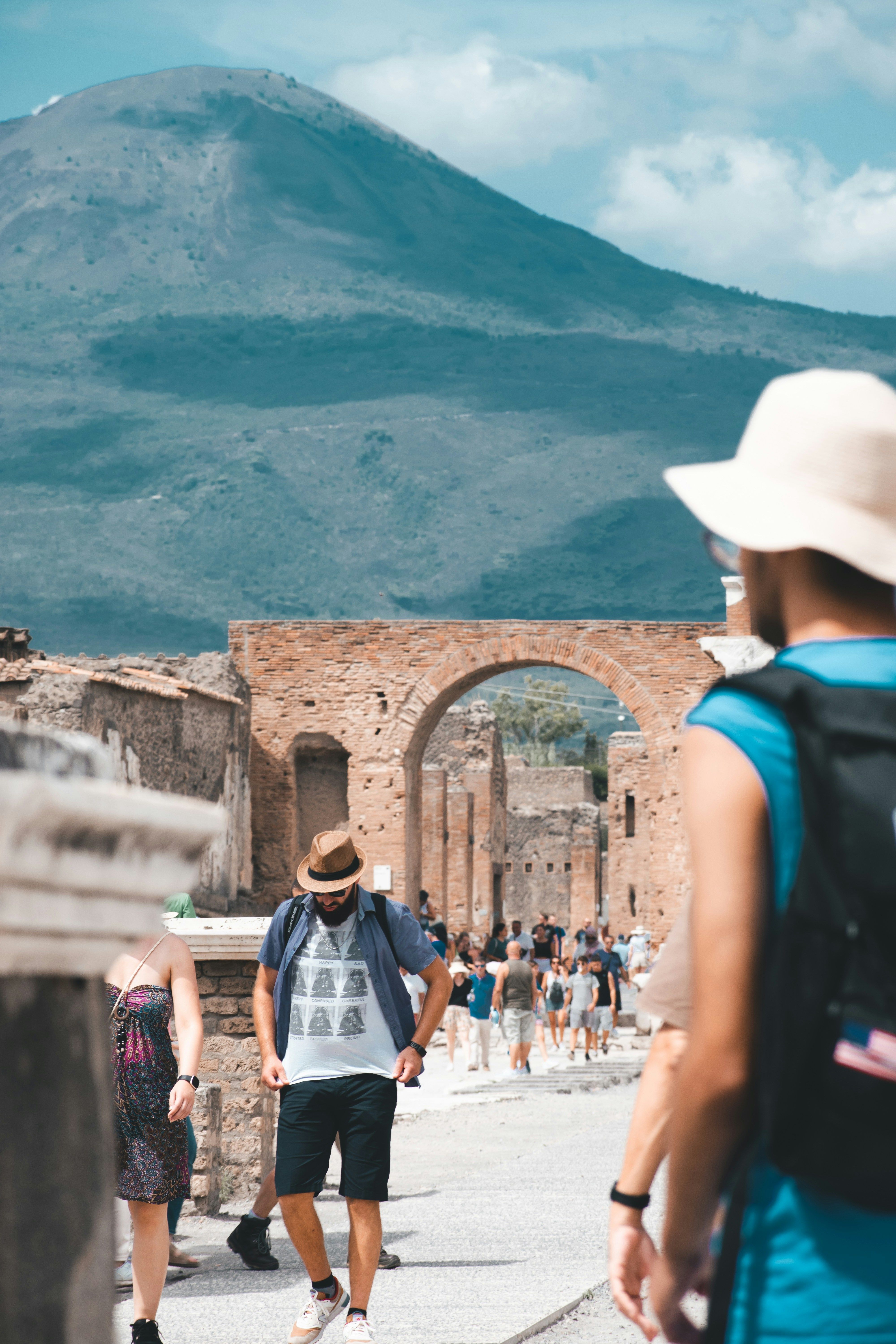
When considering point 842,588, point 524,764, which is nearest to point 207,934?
point 842,588

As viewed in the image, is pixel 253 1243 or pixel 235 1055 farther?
pixel 235 1055

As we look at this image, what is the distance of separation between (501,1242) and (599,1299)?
1264 millimetres

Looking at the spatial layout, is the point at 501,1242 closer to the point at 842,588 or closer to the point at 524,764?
the point at 842,588

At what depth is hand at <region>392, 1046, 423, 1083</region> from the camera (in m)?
5.28

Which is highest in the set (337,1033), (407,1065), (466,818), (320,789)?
(320,789)

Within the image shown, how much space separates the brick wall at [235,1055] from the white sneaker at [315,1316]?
8.84 feet

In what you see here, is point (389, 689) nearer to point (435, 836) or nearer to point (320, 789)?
point (320, 789)

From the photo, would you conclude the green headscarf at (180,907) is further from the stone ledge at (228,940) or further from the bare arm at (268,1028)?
the bare arm at (268,1028)

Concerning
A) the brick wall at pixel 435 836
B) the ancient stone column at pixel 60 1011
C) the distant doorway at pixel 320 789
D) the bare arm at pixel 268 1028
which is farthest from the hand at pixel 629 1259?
the brick wall at pixel 435 836

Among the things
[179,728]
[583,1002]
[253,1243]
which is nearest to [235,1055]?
[253,1243]

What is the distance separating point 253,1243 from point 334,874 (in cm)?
190

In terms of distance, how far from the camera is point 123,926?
5.08 feet

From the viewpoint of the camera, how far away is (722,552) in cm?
215

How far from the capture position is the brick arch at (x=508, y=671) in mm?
28375
